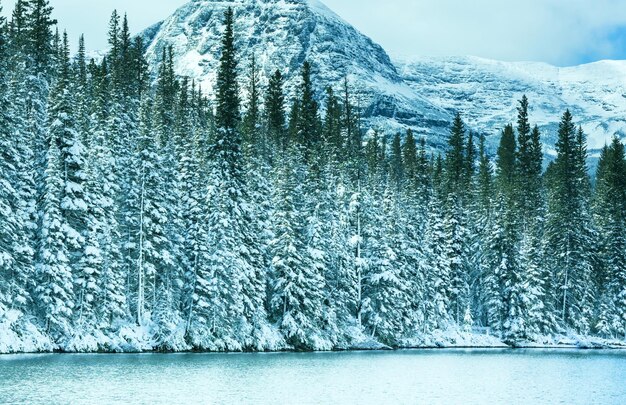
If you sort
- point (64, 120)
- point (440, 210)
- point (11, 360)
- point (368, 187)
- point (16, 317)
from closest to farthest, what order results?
point (11, 360) → point (16, 317) → point (64, 120) → point (368, 187) → point (440, 210)

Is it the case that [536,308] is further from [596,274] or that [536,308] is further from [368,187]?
[368,187]

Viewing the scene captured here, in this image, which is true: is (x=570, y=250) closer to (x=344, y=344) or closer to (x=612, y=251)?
(x=612, y=251)

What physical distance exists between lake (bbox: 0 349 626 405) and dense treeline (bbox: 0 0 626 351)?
20.0 ft

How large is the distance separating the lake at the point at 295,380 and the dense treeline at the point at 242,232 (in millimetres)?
6107

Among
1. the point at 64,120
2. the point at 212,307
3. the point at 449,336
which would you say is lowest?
the point at 449,336

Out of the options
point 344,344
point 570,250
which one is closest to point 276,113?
point 344,344

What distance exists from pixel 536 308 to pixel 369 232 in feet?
79.0

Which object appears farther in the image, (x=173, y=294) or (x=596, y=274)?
(x=596, y=274)

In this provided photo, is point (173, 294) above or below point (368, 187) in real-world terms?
below

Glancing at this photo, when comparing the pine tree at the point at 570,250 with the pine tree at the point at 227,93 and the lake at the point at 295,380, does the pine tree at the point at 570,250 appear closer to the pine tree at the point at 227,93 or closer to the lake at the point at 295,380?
the lake at the point at 295,380

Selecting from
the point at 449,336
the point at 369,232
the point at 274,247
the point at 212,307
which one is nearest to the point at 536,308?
the point at 449,336

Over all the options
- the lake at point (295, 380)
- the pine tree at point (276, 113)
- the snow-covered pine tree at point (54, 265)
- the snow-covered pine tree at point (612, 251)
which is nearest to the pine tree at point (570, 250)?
the snow-covered pine tree at point (612, 251)

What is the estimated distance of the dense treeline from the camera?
185 ft

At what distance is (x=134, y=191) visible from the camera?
64000 millimetres
